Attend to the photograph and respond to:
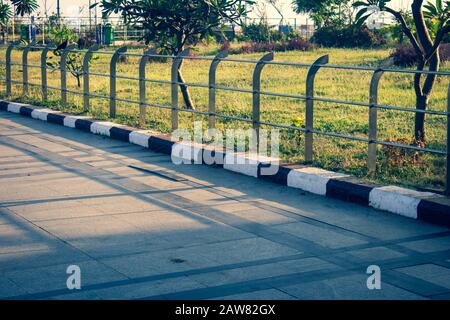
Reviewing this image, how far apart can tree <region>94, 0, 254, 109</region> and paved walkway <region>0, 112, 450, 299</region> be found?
594 centimetres

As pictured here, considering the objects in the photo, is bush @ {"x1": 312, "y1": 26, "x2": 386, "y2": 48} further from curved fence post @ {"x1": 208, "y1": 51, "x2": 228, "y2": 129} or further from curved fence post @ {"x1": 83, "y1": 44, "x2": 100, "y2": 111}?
curved fence post @ {"x1": 208, "y1": 51, "x2": 228, "y2": 129}

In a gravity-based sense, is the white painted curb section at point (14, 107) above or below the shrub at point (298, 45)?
below

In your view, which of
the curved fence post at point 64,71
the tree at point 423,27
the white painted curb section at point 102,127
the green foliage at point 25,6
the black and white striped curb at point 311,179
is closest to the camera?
the black and white striped curb at point 311,179

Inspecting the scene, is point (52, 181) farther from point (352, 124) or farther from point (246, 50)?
point (246, 50)

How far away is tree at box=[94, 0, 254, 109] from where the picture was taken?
606 inches

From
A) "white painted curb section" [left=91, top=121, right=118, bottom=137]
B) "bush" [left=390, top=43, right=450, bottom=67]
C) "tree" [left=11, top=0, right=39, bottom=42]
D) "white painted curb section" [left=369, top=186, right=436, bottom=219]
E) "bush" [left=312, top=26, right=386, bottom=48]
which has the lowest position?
"white painted curb section" [left=369, top=186, right=436, bottom=219]

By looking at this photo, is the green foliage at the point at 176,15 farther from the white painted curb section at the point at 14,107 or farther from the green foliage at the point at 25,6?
the green foliage at the point at 25,6

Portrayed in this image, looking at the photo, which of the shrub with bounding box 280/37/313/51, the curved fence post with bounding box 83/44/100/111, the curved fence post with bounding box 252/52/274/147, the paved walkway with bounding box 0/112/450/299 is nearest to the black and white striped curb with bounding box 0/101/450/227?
the paved walkway with bounding box 0/112/450/299

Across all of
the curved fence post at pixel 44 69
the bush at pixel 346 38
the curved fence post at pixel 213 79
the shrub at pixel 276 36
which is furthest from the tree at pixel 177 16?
the shrub at pixel 276 36

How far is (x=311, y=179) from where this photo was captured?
8.75 m

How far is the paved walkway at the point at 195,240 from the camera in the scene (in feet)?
18.1

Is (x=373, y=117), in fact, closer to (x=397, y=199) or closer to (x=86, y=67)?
(x=397, y=199)

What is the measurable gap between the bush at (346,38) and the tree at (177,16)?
25.5 meters
